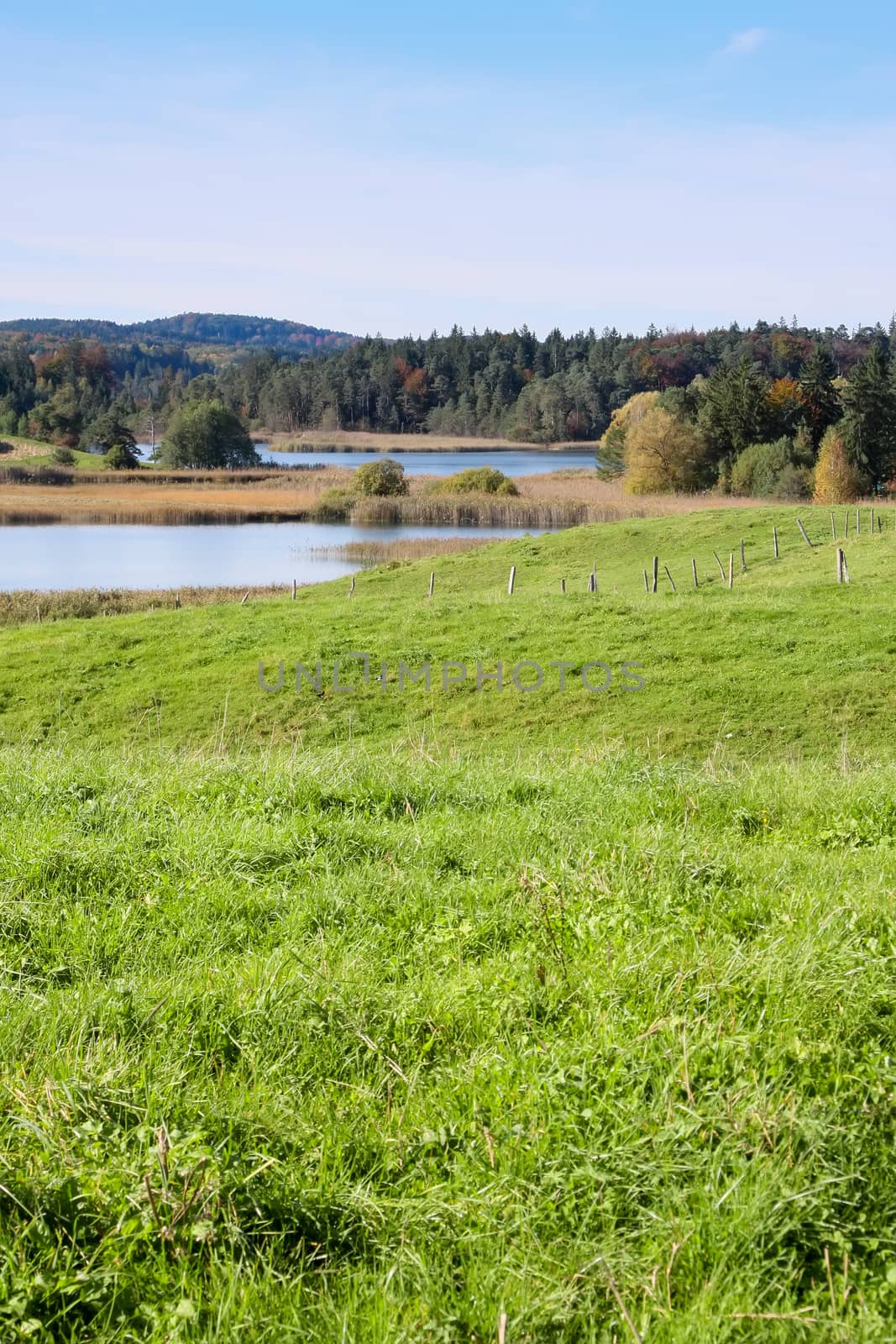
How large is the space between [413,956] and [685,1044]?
3.92 ft

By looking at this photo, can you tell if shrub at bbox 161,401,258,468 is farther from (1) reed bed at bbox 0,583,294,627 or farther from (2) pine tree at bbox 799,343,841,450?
(1) reed bed at bbox 0,583,294,627

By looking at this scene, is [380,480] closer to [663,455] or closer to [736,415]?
[663,455]

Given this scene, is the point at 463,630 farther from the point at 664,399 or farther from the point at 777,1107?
the point at 664,399

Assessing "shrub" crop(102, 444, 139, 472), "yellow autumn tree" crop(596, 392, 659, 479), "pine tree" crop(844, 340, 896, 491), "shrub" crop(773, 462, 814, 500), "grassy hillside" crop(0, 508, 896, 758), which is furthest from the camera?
"shrub" crop(102, 444, 139, 472)

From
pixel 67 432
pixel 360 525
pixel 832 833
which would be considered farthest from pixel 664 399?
pixel 832 833

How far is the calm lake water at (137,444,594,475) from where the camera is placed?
123863 millimetres

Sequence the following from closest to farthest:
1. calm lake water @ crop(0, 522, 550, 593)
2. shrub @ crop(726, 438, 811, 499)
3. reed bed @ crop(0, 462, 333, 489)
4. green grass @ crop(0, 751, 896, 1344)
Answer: green grass @ crop(0, 751, 896, 1344), calm lake water @ crop(0, 522, 550, 593), shrub @ crop(726, 438, 811, 499), reed bed @ crop(0, 462, 333, 489)

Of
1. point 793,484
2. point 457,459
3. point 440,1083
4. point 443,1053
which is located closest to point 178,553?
point 793,484

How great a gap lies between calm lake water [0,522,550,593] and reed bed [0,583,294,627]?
351 cm

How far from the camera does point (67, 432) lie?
430ft

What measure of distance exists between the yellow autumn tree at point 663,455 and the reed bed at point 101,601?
43.2m

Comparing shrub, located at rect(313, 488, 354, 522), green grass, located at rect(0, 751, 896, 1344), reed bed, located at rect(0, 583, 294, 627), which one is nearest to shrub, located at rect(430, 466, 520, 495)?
shrub, located at rect(313, 488, 354, 522)

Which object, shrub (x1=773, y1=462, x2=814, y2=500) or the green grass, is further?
shrub (x1=773, y1=462, x2=814, y2=500)

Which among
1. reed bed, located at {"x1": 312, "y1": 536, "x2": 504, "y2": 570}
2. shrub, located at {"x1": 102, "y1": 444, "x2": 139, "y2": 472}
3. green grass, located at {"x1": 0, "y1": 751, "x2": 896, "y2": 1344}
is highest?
shrub, located at {"x1": 102, "y1": 444, "x2": 139, "y2": 472}
